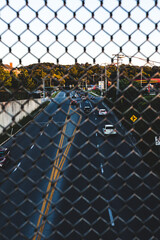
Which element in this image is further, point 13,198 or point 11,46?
point 13,198

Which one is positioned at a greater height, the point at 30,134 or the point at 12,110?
the point at 12,110

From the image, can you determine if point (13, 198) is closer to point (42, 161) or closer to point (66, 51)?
point (42, 161)

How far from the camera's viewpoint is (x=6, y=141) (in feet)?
75.9

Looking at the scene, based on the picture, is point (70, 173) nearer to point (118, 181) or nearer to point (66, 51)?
point (118, 181)

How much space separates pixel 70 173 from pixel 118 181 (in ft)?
9.42

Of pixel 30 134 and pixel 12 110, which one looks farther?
pixel 30 134

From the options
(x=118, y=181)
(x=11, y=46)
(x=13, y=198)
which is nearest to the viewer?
(x=11, y=46)

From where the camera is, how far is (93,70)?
2.85 meters

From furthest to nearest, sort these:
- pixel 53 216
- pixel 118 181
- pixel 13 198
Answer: pixel 118 181, pixel 13 198, pixel 53 216

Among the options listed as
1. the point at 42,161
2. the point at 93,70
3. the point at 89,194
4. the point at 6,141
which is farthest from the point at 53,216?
the point at 6,141

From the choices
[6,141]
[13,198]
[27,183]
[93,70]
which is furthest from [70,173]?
[93,70]

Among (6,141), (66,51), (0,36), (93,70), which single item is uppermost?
(0,36)

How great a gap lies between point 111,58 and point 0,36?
3.26 feet

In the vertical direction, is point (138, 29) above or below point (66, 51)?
above
